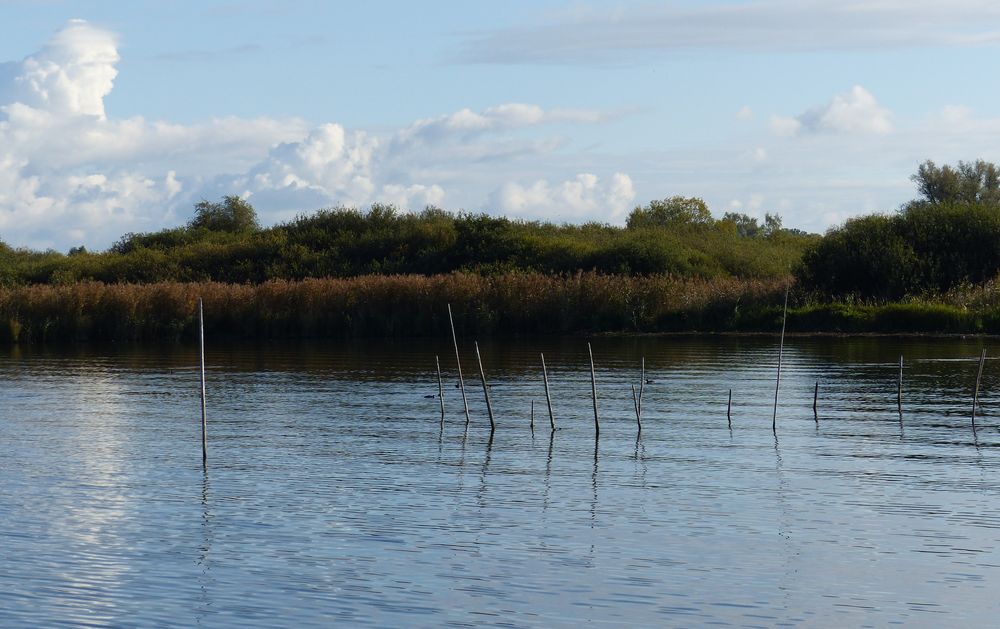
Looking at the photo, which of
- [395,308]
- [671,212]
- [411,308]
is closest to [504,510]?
[411,308]

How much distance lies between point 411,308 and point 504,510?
41.8m

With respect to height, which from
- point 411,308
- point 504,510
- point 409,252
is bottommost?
point 504,510

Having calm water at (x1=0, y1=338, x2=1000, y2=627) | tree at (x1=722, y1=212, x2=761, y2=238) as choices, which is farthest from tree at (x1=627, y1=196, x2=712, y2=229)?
calm water at (x1=0, y1=338, x2=1000, y2=627)

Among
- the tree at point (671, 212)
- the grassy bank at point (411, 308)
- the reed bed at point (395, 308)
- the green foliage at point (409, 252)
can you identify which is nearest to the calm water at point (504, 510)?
the grassy bank at point (411, 308)

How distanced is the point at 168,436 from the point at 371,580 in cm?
1229

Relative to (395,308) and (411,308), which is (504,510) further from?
(395,308)

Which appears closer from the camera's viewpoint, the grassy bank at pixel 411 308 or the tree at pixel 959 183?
the grassy bank at pixel 411 308

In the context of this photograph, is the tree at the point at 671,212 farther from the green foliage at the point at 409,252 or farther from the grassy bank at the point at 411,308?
the grassy bank at the point at 411,308

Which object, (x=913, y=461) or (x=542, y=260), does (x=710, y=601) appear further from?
(x=542, y=260)

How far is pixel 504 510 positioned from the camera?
58.8 feet

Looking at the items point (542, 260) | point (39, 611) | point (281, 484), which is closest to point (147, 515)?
point (281, 484)

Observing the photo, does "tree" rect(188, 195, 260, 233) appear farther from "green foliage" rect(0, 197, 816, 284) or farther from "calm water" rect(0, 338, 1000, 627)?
"calm water" rect(0, 338, 1000, 627)

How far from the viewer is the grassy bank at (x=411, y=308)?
Answer: 57.1 meters

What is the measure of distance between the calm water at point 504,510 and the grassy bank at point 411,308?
79.1 ft
